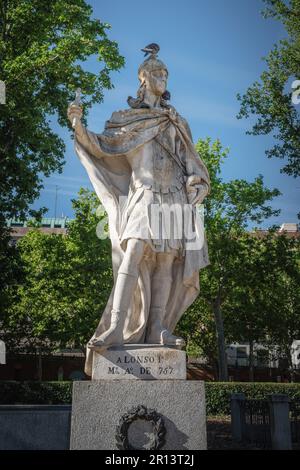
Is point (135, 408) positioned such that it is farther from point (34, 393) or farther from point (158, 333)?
point (34, 393)

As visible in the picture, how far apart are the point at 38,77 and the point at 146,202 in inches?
543

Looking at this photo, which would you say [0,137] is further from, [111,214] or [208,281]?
[208,281]

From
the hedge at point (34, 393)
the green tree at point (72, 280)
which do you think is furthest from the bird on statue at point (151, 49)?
the green tree at point (72, 280)

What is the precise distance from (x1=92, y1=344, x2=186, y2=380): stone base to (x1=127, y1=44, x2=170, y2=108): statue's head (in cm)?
349

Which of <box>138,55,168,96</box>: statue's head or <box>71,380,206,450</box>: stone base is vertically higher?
<box>138,55,168,96</box>: statue's head

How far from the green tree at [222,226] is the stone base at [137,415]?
22.9 metres

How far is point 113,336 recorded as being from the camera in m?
6.33

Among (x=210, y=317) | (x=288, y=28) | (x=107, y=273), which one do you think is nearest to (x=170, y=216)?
(x=288, y=28)

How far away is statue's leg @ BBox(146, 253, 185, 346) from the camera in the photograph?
666 cm

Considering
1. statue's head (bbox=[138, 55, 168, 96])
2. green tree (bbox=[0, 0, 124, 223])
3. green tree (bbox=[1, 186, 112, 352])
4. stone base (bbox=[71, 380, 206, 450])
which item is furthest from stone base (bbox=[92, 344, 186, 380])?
green tree (bbox=[1, 186, 112, 352])

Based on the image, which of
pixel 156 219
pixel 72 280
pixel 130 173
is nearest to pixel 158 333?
pixel 156 219

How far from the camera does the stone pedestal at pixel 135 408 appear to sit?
19.4 feet

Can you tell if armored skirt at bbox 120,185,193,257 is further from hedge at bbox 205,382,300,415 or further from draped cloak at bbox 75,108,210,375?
hedge at bbox 205,382,300,415

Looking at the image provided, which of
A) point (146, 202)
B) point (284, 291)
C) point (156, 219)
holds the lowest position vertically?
point (156, 219)
